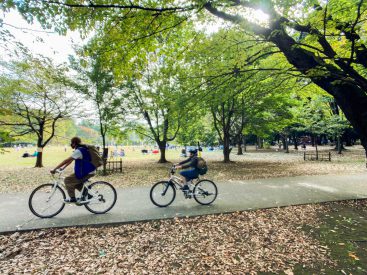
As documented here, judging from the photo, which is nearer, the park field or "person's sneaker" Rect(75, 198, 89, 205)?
"person's sneaker" Rect(75, 198, 89, 205)

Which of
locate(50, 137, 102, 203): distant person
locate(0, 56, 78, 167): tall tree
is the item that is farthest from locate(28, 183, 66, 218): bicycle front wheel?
locate(0, 56, 78, 167): tall tree

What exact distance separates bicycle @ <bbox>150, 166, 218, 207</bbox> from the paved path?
0.23 metres

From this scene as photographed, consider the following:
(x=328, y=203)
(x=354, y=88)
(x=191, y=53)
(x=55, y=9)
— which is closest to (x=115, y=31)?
(x=55, y=9)

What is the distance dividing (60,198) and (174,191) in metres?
3.04

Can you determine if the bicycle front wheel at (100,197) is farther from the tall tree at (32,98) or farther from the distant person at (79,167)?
the tall tree at (32,98)

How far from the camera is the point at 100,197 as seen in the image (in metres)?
6.00

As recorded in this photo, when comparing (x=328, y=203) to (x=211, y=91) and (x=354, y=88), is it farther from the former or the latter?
(x=211, y=91)

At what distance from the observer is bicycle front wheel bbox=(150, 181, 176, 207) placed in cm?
650

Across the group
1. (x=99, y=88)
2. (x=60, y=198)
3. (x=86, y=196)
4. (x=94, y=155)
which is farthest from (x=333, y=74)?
(x=99, y=88)

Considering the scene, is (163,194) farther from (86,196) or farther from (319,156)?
(319,156)

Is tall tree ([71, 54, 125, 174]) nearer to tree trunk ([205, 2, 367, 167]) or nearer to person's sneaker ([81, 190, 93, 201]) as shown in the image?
person's sneaker ([81, 190, 93, 201])

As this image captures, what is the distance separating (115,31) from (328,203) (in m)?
7.78

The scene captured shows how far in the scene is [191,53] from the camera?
6891mm

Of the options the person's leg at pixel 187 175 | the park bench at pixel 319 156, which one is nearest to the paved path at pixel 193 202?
the person's leg at pixel 187 175
